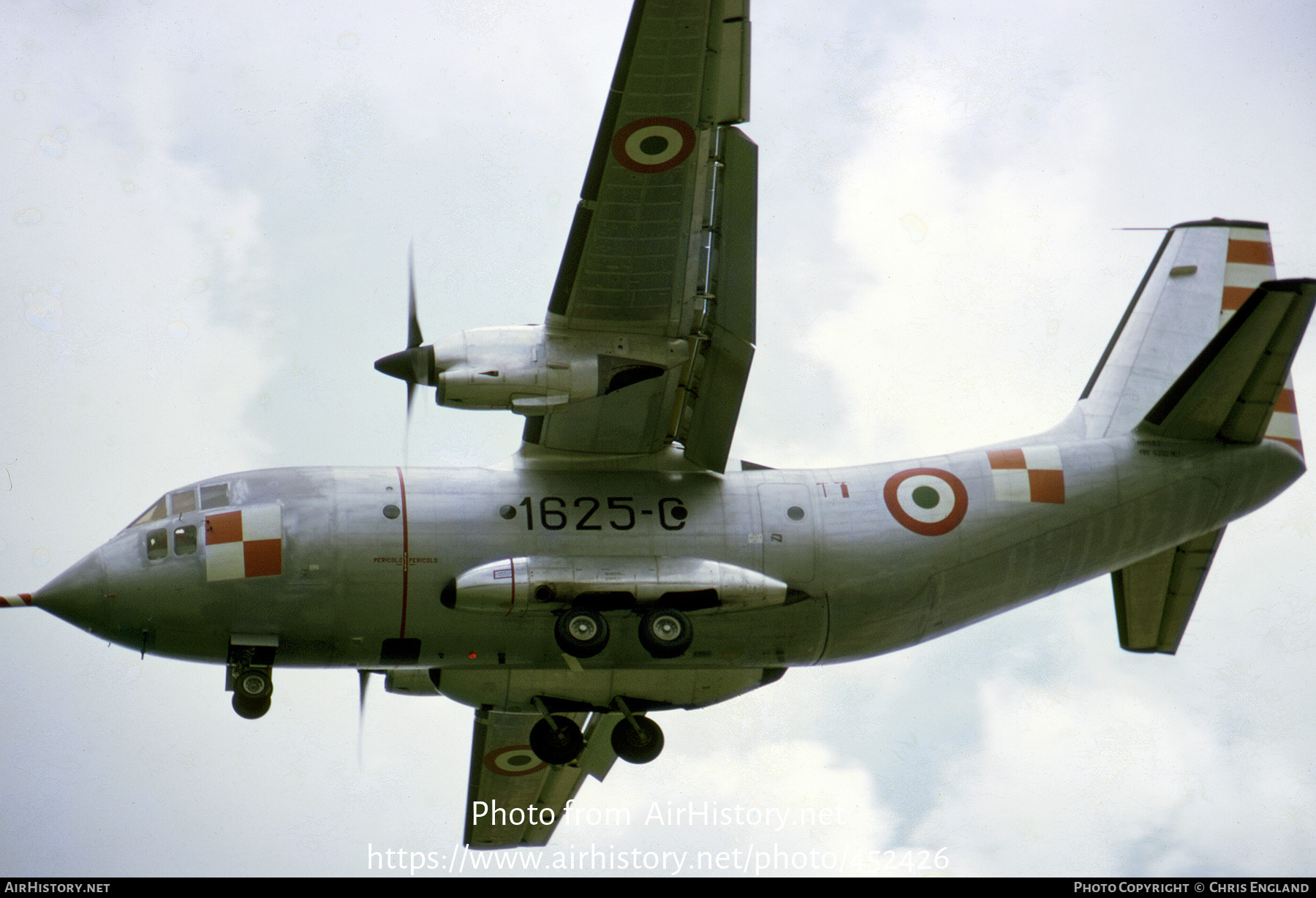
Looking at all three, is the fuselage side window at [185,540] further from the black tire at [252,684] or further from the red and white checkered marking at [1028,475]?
the red and white checkered marking at [1028,475]

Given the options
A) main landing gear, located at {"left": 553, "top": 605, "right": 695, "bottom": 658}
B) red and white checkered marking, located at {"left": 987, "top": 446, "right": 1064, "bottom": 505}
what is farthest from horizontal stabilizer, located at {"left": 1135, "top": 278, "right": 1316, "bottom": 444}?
main landing gear, located at {"left": 553, "top": 605, "right": 695, "bottom": 658}

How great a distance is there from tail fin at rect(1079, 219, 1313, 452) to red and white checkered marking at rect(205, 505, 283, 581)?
8.34 meters

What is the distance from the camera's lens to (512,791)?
61.3 feet

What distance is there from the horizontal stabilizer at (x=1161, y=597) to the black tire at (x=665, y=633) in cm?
535

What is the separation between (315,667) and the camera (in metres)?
14.6

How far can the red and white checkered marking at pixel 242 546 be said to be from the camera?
13.9 m

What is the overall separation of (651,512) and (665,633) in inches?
51.5

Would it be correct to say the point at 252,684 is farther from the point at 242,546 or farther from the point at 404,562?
the point at 404,562

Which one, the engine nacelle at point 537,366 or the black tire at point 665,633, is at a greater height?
the engine nacelle at point 537,366

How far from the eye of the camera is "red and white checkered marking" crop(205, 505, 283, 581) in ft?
45.6

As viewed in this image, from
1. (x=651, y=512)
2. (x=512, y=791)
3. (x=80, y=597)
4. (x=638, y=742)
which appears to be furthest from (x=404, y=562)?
(x=512, y=791)

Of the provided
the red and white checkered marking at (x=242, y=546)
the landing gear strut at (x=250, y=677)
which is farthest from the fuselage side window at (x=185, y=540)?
the landing gear strut at (x=250, y=677)
